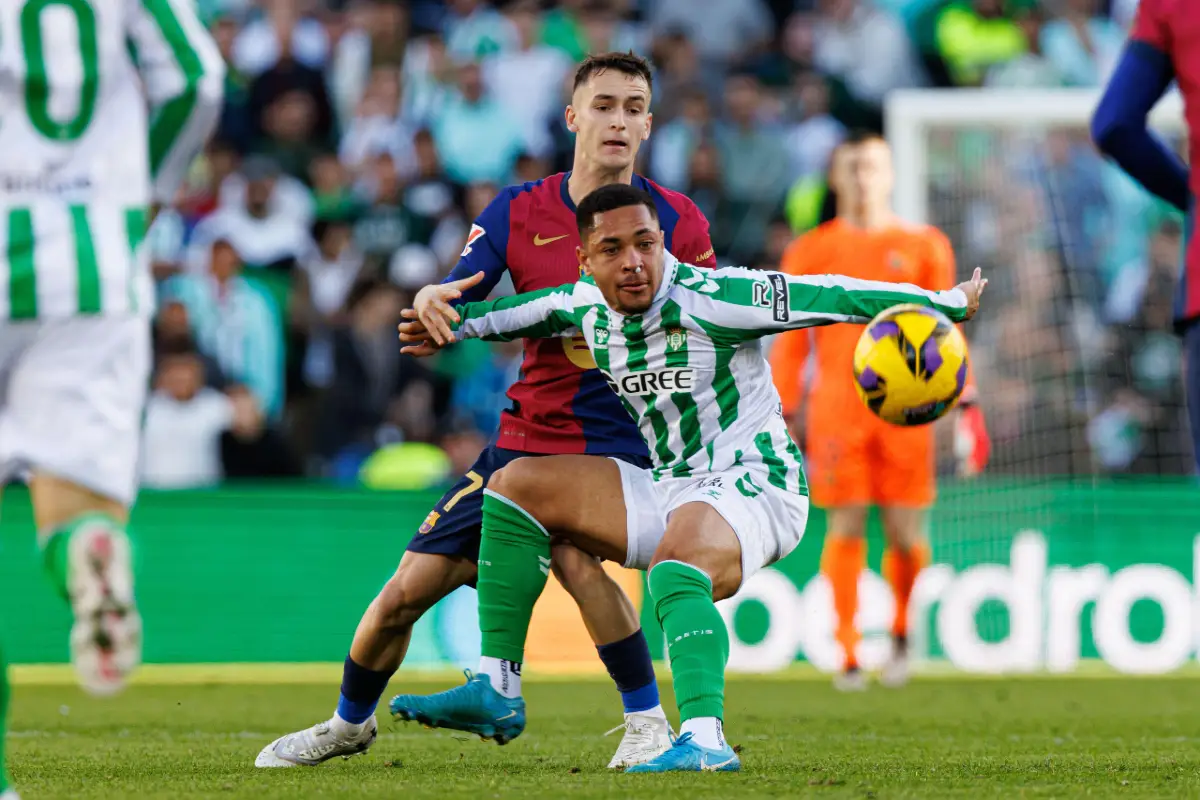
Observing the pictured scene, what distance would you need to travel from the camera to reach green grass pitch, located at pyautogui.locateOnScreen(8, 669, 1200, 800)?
466 cm

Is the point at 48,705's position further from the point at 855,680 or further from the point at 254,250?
the point at 254,250

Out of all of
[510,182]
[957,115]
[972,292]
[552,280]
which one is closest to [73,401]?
[552,280]

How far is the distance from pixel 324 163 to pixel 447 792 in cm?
1024

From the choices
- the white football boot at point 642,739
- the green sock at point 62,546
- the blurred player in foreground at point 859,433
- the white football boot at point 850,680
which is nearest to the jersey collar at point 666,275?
the white football boot at point 642,739

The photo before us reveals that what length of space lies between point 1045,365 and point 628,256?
786 centimetres

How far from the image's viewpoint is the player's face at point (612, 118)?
18.3ft

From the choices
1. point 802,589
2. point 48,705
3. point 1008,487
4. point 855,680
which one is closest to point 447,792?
point 48,705

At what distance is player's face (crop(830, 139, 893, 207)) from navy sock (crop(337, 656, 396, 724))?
5015 millimetres

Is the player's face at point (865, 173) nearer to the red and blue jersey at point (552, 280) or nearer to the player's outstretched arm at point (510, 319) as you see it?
the red and blue jersey at point (552, 280)

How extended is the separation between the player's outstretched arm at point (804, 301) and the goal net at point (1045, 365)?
21.0ft

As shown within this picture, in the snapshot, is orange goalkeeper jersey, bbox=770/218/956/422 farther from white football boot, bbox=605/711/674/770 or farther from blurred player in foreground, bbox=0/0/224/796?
blurred player in foreground, bbox=0/0/224/796

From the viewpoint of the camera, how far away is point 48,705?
847 cm

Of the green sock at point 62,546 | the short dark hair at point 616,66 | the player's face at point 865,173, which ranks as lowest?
the green sock at point 62,546

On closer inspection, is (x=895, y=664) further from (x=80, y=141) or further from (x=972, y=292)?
(x=80, y=141)
